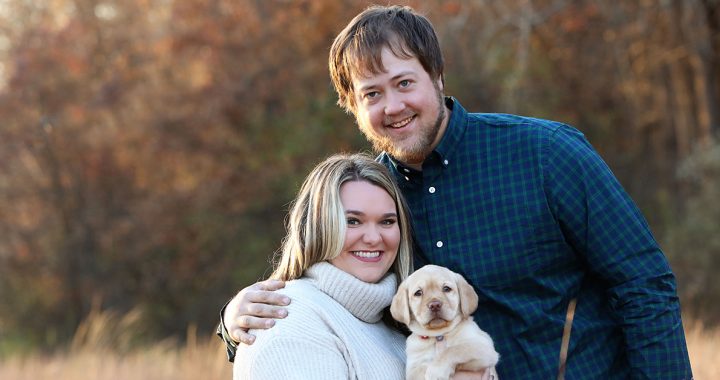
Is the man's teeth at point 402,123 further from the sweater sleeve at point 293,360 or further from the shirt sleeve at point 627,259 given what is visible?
the sweater sleeve at point 293,360

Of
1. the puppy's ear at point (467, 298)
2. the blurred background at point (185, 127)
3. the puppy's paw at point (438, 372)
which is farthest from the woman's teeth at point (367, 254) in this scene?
the blurred background at point (185, 127)

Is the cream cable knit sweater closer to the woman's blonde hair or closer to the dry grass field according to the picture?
the woman's blonde hair

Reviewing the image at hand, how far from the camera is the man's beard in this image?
3.52 meters

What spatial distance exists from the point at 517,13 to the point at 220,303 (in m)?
6.32

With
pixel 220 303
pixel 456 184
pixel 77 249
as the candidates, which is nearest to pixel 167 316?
pixel 220 303

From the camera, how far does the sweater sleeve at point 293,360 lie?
3.05m

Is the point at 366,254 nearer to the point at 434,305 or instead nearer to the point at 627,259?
the point at 434,305

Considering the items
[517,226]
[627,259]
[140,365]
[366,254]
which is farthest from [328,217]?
[140,365]

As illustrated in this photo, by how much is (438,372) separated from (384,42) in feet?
4.41

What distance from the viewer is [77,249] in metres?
13.0

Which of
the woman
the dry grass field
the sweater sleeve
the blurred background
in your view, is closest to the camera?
the sweater sleeve

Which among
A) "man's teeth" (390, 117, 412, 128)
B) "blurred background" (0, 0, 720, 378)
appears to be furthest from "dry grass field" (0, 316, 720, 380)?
"blurred background" (0, 0, 720, 378)

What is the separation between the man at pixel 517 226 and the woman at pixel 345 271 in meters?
0.12

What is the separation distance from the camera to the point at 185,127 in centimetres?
1309
